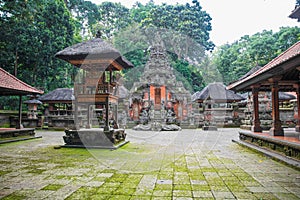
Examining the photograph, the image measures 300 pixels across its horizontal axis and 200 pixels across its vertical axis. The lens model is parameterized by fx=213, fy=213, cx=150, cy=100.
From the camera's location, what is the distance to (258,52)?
26.1 metres

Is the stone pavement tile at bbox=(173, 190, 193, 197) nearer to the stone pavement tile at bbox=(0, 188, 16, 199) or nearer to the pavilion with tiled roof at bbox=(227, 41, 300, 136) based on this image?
the stone pavement tile at bbox=(0, 188, 16, 199)

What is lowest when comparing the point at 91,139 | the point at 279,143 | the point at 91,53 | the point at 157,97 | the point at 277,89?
the point at 91,139

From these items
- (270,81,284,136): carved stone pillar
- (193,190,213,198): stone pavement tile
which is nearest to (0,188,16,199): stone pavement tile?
(193,190,213,198): stone pavement tile

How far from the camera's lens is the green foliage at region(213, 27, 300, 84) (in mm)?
24384

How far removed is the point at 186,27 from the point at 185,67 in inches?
235

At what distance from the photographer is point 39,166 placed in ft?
16.1

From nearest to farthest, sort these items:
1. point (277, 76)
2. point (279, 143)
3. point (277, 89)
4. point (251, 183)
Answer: point (251, 183), point (279, 143), point (277, 76), point (277, 89)

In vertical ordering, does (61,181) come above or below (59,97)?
below

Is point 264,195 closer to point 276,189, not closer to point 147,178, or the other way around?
point 276,189

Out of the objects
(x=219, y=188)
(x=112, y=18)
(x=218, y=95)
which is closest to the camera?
(x=219, y=188)

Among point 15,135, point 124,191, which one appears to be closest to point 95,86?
point 15,135

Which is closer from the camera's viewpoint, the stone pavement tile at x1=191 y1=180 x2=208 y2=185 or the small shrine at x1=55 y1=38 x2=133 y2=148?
the stone pavement tile at x1=191 y1=180 x2=208 y2=185

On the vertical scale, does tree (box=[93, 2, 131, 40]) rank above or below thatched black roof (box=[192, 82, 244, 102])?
above

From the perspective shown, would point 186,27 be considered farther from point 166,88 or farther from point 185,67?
point 166,88
